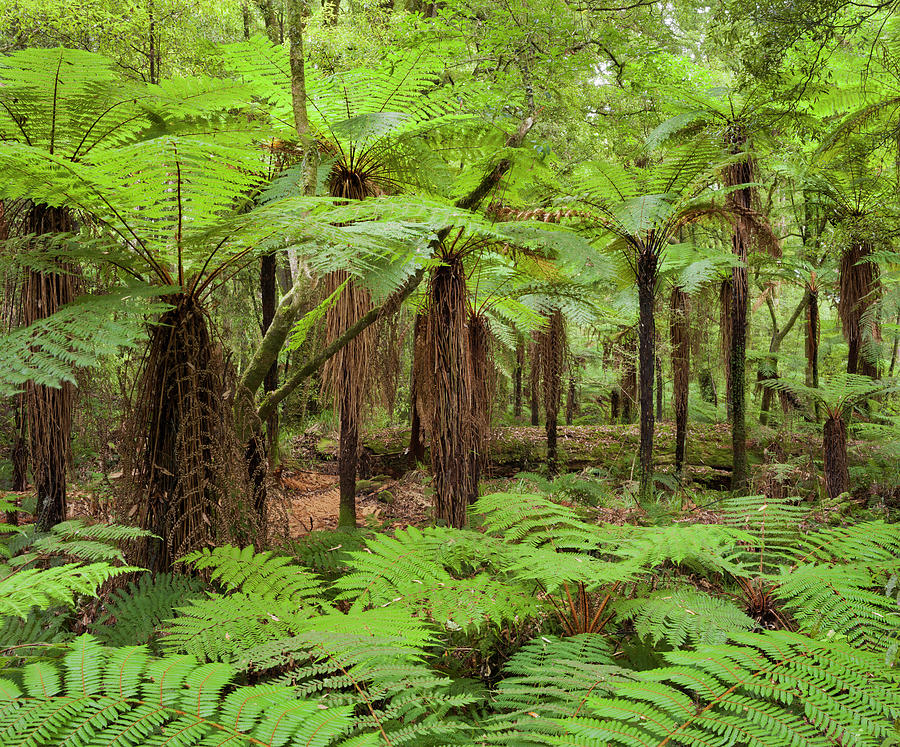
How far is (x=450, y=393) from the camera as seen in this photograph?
11.5 ft

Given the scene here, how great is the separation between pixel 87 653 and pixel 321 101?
10.6 ft

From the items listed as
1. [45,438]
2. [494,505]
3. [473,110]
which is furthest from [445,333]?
[45,438]

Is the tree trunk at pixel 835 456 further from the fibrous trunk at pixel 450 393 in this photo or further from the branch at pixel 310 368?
the branch at pixel 310 368

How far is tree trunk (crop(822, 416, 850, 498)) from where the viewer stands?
208 inches

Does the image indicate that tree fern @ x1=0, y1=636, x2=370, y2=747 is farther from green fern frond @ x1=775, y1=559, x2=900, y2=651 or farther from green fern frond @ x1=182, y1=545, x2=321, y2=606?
green fern frond @ x1=775, y1=559, x2=900, y2=651

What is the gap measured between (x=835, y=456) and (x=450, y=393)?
4.40 meters

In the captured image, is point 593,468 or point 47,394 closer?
point 47,394

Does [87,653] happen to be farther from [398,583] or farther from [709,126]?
[709,126]

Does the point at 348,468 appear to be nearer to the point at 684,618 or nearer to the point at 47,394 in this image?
the point at 47,394

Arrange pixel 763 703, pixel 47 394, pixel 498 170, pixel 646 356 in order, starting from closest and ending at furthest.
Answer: pixel 763 703 < pixel 47 394 < pixel 498 170 < pixel 646 356

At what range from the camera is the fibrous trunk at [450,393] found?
11.5 feet

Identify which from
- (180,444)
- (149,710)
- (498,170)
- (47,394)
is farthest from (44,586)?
(498,170)

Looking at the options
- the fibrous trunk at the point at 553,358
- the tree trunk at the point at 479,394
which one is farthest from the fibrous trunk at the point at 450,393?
the fibrous trunk at the point at 553,358

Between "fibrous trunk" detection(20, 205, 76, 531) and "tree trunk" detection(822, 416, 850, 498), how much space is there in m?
6.37
